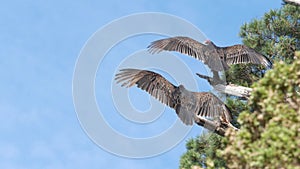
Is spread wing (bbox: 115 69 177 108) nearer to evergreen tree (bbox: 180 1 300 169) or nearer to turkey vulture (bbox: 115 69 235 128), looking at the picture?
turkey vulture (bbox: 115 69 235 128)

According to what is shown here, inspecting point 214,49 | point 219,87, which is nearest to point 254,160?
point 219,87

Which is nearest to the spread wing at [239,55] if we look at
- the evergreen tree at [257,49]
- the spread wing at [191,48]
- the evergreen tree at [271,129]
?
the spread wing at [191,48]

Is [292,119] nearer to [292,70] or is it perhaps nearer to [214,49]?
[292,70]

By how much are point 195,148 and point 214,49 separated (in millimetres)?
2549

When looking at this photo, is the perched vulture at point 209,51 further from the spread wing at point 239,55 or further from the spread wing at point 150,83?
the spread wing at point 150,83

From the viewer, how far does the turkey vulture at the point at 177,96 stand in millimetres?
8492

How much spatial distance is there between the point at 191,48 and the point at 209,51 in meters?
0.34

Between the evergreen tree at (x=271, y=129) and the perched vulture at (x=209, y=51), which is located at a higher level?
the perched vulture at (x=209, y=51)

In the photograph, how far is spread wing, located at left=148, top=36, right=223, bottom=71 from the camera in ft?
30.4

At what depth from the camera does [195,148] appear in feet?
36.3

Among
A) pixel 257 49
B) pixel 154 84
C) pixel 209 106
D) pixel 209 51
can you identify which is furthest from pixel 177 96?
pixel 257 49

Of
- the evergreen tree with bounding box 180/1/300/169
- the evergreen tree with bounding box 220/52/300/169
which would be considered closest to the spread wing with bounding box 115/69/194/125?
the evergreen tree with bounding box 180/1/300/169

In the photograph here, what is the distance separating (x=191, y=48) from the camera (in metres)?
9.41

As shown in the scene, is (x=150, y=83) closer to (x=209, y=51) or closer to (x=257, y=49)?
(x=209, y=51)
